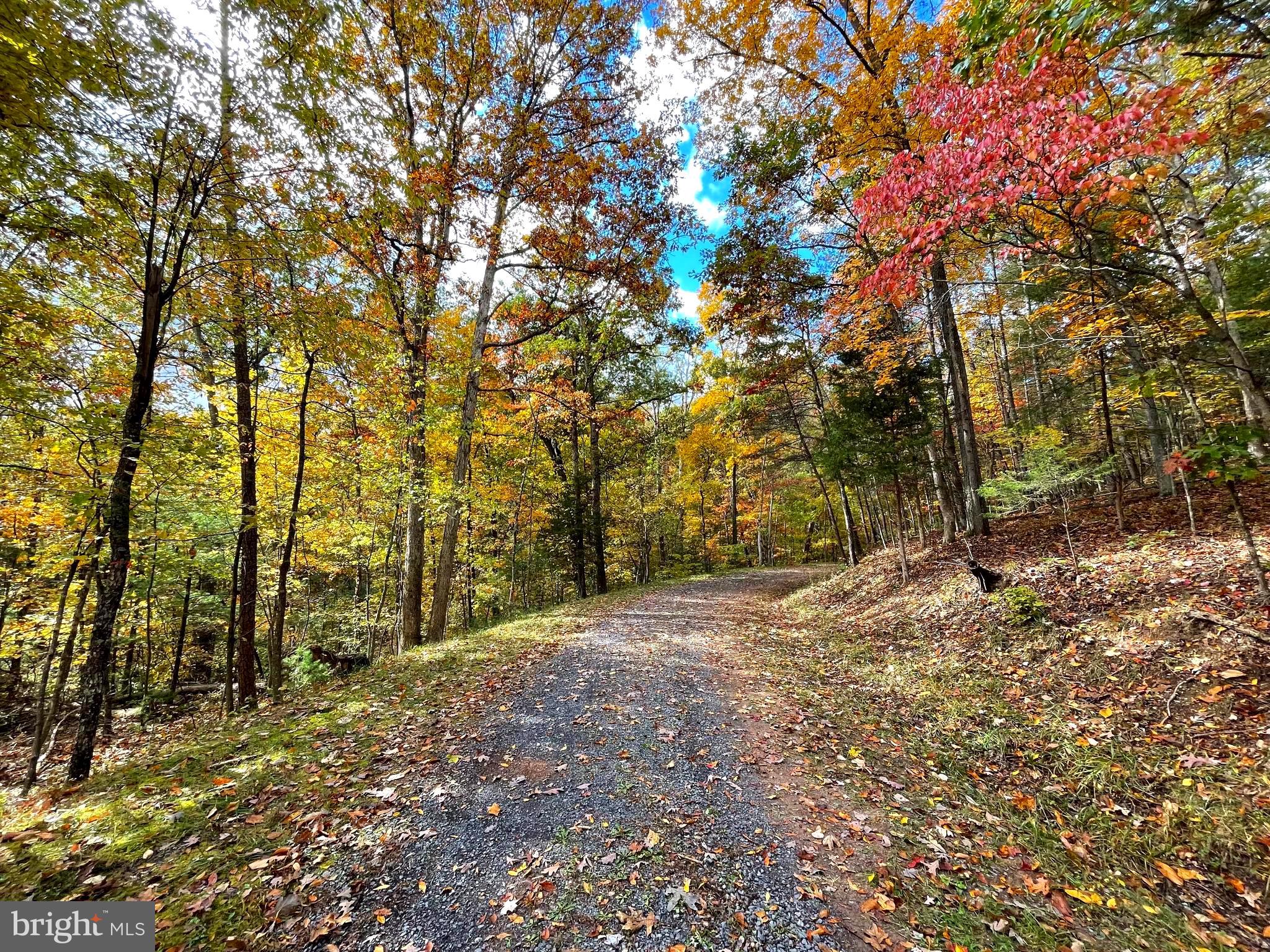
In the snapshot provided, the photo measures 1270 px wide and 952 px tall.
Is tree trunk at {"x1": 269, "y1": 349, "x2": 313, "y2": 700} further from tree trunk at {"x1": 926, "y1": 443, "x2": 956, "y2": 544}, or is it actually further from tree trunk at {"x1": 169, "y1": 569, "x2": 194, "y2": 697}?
tree trunk at {"x1": 926, "y1": 443, "x2": 956, "y2": 544}

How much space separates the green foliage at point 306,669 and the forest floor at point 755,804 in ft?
9.19

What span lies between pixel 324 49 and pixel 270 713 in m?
8.01

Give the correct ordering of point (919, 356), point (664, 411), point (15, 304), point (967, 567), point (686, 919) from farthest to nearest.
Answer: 1. point (664, 411)
2. point (919, 356)
3. point (967, 567)
4. point (15, 304)
5. point (686, 919)

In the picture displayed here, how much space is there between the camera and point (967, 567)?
333 inches

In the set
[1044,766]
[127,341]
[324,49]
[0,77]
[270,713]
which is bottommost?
[1044,766]

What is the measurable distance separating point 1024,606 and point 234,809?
879 cm

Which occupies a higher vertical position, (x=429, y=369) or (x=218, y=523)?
(x=429, y=369)

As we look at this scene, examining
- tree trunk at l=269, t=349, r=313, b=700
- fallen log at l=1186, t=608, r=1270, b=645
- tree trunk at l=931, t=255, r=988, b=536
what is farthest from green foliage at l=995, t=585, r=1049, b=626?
tree trunk at l=269, t=349, r=313, b=700

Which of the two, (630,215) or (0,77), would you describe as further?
(630,215)

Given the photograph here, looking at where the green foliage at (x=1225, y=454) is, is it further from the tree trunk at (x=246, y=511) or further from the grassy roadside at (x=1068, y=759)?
the tree trunk at (x=246, y=511)

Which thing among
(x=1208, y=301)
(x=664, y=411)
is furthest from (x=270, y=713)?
(x=664, y=411)

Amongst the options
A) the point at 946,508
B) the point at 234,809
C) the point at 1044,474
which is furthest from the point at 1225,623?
the point at 234,809

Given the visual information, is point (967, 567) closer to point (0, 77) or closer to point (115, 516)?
point (115, 516)

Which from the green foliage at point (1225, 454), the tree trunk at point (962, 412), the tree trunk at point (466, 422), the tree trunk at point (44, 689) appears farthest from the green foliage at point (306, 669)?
the tree trunk at point (962, 412)
